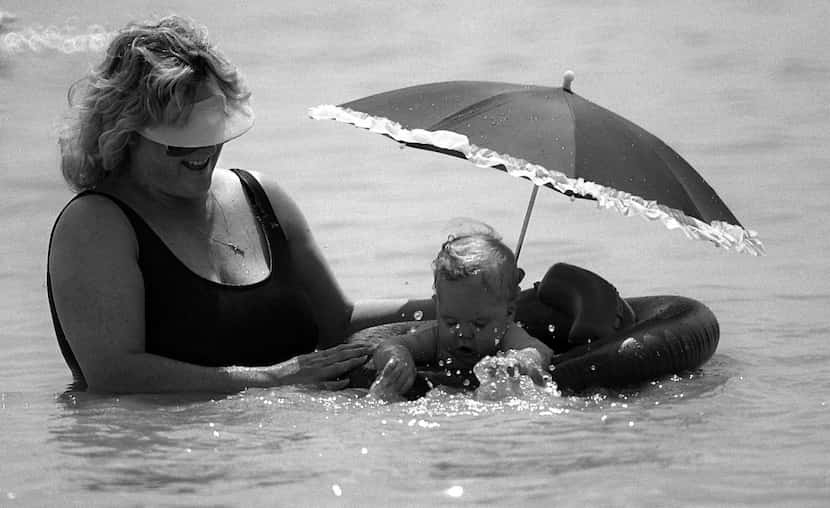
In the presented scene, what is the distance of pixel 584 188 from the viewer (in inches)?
209

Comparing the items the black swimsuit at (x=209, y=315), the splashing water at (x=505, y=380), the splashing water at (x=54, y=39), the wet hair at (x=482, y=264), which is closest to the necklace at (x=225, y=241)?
the black swimsuit at (x=209, y=315)

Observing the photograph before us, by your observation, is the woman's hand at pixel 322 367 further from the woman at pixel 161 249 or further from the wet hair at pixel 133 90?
the wet hair at pixel 133 90

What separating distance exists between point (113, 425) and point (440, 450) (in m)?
1.14

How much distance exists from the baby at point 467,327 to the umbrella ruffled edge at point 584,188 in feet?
1.07

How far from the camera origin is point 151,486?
455 centimetres

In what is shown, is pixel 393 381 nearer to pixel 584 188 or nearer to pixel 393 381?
pixel 393 381

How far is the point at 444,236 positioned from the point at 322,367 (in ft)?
14.3

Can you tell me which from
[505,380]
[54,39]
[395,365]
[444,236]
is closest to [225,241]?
[395,365]

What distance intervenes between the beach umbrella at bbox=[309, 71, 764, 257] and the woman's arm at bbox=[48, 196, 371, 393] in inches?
39.2

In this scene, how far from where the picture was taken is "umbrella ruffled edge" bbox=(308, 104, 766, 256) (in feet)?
17.4

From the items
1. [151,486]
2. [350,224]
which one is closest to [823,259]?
[350,224]

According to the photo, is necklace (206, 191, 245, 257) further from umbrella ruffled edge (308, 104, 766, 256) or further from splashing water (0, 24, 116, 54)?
splashing water (0, 24, 116, 54)

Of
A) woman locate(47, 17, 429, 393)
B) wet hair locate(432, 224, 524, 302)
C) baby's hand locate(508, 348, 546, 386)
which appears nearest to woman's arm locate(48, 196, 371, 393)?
woman locate(47, 17, 429, 393)

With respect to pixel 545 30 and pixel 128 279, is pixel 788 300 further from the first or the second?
pixel 545 30
